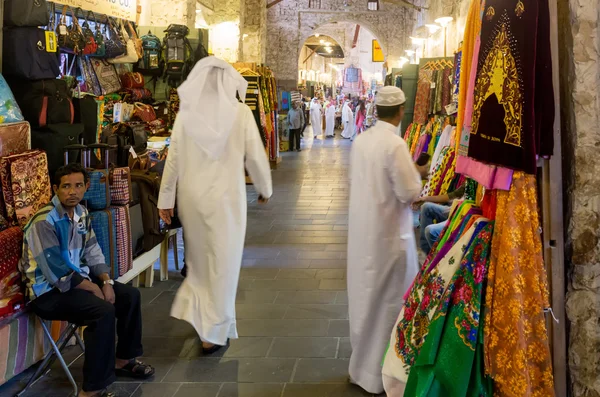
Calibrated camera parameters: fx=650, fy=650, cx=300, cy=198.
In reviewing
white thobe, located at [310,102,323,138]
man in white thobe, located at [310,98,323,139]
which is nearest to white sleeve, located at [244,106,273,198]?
man in white thobe, located at [310,98,323,139]

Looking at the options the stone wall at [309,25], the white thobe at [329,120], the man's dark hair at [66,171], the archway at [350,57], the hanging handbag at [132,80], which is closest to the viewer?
the man's dark hair at [66,171]

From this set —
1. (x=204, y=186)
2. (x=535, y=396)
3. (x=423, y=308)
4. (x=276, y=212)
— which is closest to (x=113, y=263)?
(x=204, y=186)

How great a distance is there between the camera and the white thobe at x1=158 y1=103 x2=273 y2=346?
139 inches

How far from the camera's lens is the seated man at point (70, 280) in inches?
115

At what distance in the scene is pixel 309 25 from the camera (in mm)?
20578

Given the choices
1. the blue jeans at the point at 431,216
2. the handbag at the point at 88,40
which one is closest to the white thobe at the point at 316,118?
the handbag at the point at 88,40

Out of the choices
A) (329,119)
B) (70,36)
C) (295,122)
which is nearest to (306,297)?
(70,36)

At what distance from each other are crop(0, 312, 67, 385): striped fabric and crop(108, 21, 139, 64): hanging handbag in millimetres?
4042

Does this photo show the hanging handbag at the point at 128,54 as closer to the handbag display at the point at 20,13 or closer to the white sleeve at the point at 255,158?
the handbag display at the point at 20,13

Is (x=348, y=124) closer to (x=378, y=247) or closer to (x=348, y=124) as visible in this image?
(x=348, y=124)

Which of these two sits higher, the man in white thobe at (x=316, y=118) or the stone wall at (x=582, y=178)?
the stone wall at (x=582, y=178)

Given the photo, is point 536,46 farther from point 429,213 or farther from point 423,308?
point 429,213

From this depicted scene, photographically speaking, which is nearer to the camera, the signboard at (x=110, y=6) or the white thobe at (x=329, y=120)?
the signboard at (x=110, y=6)

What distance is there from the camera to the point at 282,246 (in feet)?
20.5
